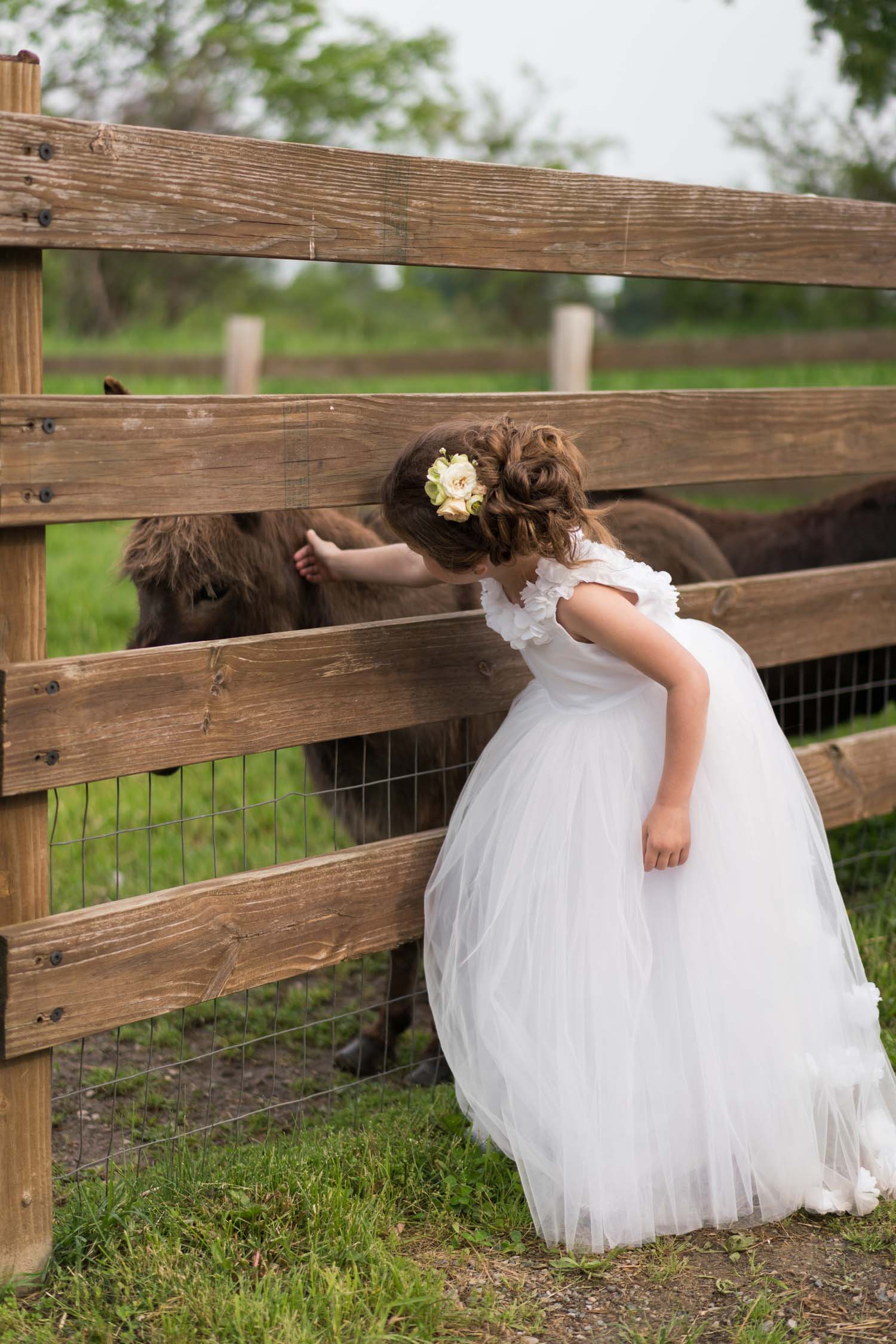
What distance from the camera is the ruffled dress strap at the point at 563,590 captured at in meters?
2.56

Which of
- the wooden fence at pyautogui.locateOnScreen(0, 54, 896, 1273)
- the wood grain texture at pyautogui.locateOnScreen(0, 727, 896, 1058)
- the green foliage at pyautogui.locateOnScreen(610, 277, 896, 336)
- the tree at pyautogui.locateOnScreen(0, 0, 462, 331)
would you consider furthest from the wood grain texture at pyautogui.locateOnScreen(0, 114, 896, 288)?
the tree at pyautogui.locateOnScreen(0, 0, 462, 331)

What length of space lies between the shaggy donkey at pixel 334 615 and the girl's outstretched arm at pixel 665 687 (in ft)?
2.25

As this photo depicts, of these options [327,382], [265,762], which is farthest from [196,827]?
[327,382]

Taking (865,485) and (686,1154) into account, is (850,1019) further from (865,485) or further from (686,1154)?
(865,485)

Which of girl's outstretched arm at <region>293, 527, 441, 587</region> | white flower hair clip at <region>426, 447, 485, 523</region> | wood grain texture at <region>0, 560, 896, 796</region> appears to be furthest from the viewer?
girl's outstretched arm at <region>293, 527, 441, 587</region>

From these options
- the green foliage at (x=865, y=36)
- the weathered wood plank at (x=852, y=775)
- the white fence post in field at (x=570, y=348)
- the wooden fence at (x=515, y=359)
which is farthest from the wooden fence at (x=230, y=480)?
the wooden fence at (x=515, y=359)

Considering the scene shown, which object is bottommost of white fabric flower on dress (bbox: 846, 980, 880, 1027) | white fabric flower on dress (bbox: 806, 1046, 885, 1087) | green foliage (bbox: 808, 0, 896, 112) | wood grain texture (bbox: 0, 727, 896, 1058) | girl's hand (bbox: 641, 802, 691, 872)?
white fabric flower on dress (bbox: 806, 1046, 885, 1087)

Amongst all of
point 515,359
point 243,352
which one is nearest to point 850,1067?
point 243,352

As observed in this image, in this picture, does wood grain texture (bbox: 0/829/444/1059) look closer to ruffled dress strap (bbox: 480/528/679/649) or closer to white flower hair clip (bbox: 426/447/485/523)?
ruffled dress strap (bbox: 480/528/679/649)

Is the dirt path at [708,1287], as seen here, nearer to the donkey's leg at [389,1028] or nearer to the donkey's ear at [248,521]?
the donkey's leg at [389,1028]

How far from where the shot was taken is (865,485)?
16.5 feet

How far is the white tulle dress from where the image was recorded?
251 centimetres

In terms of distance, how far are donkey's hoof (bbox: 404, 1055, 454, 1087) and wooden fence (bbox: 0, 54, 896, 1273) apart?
756 millimetres

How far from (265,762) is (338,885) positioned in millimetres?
3006
